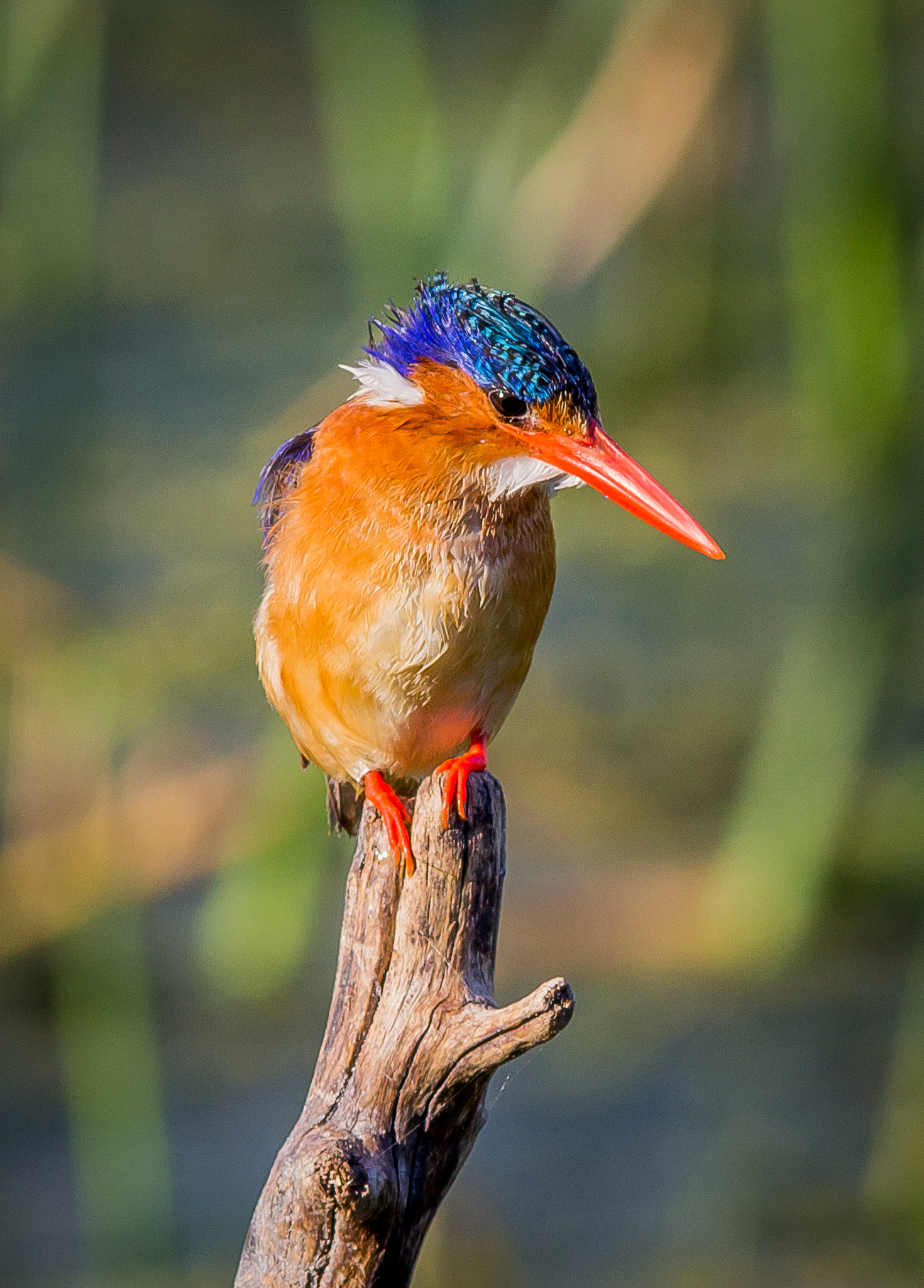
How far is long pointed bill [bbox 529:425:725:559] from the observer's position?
1.78 m

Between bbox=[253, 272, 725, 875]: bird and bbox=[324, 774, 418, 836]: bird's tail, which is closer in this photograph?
bbox=[253, 272, 725, 875]: bird

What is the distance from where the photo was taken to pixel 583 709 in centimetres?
600

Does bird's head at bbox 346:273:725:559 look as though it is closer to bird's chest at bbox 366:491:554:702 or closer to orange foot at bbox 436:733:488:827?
bird's chest at bbox 366:491:554:702

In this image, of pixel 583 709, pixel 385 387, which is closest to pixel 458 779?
pixel 385 387

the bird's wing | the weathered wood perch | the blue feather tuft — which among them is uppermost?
the bird's wing

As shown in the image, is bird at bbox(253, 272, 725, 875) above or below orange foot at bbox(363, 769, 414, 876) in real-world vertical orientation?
above

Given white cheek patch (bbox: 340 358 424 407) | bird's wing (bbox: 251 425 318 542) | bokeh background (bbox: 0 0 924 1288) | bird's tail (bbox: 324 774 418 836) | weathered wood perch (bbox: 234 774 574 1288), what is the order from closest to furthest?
weathered wood perch (bbox: 234 774 574 1288), white cheek patch (bbox: 340 358 424 407), bird's wing (bbox: 251 425 318 542), bird's tail (bbox: 324 774 418 836), bokeh background (bbox: 0 0 924 1288)

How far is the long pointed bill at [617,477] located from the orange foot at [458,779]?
358 mm

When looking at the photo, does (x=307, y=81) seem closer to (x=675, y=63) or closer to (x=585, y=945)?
(x=675, y=63)

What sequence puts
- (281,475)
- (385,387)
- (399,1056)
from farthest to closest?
(281,475) → (385,387) → (399,1056)

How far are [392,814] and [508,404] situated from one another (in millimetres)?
511

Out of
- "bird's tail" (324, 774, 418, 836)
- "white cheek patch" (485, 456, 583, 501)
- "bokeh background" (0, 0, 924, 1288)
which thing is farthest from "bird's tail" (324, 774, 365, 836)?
"bokeh background" (0, 0, 924, 1288)

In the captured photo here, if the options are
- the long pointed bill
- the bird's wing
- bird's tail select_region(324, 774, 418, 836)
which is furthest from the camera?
bird's tail select_region(324, 774, 418, 836)

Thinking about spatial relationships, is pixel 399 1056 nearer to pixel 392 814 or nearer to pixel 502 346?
pixel 392 814
